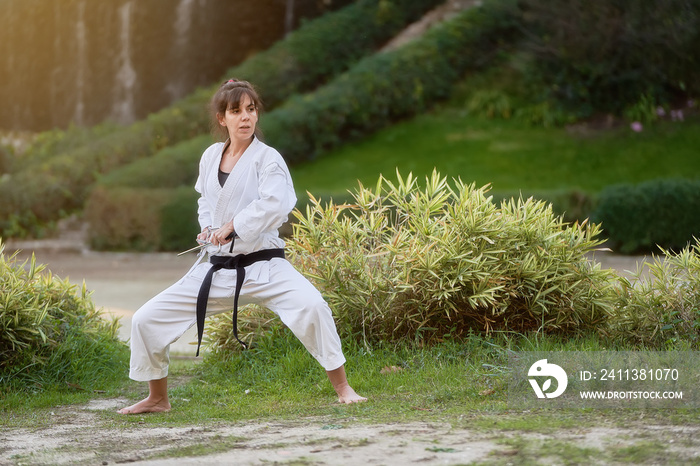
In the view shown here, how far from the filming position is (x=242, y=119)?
14.4ft

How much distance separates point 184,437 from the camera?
12.1 feet

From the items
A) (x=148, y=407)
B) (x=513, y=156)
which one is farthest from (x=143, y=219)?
(x=148, y=407)

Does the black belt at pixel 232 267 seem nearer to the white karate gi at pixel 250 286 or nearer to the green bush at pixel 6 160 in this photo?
the white karate gi at pixel 250 286

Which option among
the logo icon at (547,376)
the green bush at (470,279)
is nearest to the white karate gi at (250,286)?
the green bush at (470,279)

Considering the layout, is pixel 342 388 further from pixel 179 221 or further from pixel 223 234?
pixel 179 221

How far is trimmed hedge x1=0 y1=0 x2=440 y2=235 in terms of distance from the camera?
15.7m

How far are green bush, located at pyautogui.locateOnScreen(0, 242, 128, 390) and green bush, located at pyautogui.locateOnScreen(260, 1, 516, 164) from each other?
11.5 metres


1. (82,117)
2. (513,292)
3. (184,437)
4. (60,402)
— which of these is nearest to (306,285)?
(184,437)

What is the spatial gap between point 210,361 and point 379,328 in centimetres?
115

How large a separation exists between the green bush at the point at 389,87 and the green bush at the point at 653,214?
6905mm

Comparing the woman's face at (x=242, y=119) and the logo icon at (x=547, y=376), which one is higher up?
the woman's face at (x=242, y=119)

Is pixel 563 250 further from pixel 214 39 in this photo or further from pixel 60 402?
pixel 214 39

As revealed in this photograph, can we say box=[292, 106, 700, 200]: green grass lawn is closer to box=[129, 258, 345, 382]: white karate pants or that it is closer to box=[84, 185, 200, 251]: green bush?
box=[84, 185, 200, 251]: green bush

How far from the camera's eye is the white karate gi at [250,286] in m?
4.19
